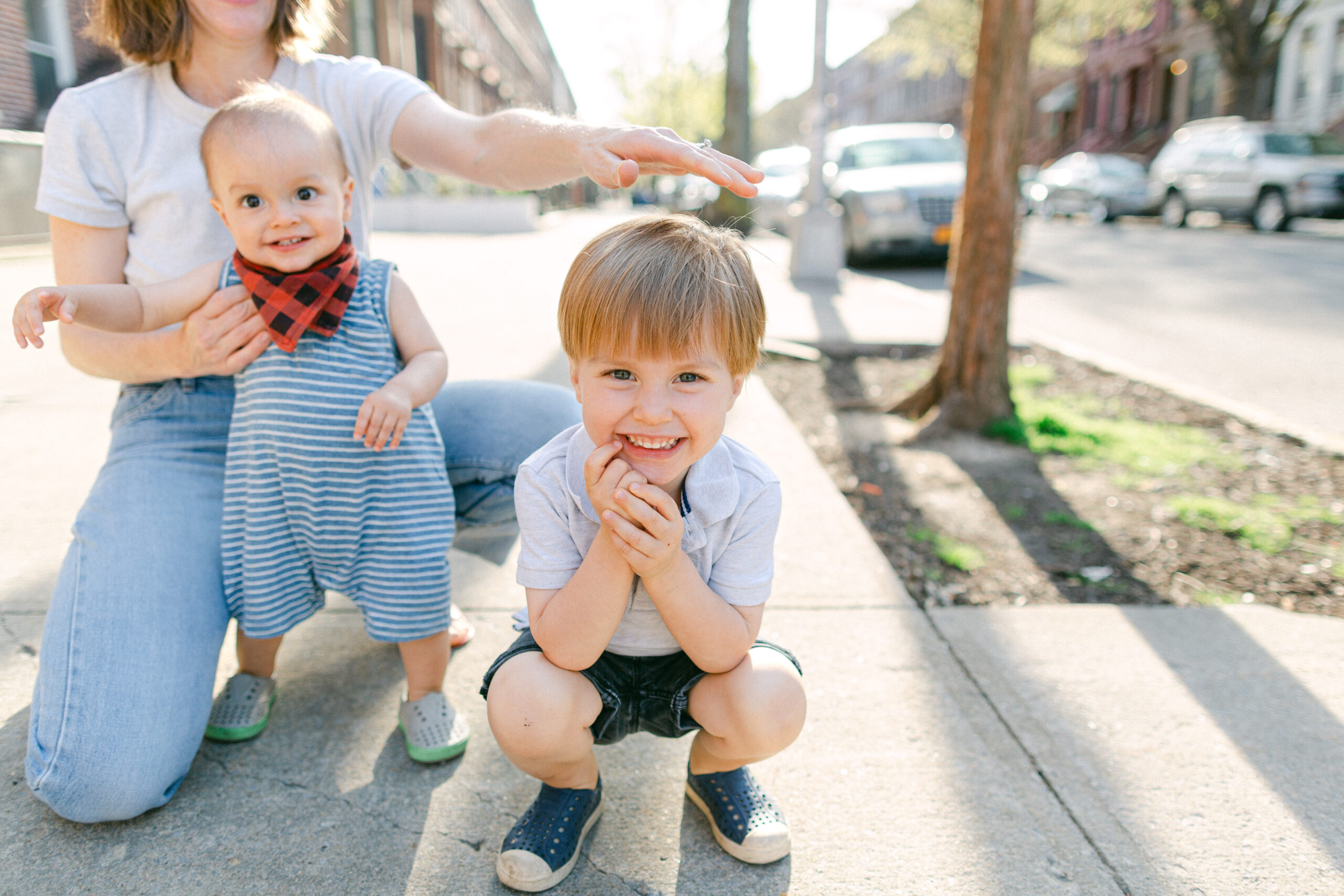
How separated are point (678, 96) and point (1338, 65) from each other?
27.3 meters

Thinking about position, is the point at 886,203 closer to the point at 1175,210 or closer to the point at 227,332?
the point at 1175,210

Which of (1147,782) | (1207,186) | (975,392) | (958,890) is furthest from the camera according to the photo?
(1207,186)

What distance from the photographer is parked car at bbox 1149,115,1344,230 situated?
1395 cm

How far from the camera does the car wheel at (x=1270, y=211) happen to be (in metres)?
14.5

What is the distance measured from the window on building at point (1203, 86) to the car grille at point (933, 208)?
23419 mm

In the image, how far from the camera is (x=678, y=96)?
141ft

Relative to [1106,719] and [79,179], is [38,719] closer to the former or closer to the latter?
[79,179]

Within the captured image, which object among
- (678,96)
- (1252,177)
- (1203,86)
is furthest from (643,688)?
(678,96)

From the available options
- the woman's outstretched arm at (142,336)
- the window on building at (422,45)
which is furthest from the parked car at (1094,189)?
the woman's outstretched arm at (142,336)

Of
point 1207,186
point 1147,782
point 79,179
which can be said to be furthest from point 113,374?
point 1207,186

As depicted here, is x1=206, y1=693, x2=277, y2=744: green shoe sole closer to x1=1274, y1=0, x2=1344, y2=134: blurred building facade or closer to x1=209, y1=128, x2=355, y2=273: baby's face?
x1=209, y1=128, x2=355, y2=273: baby's face

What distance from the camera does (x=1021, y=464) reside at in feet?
12.7

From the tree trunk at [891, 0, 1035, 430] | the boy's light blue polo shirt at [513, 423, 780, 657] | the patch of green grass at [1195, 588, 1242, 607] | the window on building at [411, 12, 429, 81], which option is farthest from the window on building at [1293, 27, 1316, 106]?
the boy's light blue polo shirt at [513, 423, 780, 657]

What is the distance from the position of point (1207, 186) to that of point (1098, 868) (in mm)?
17579
